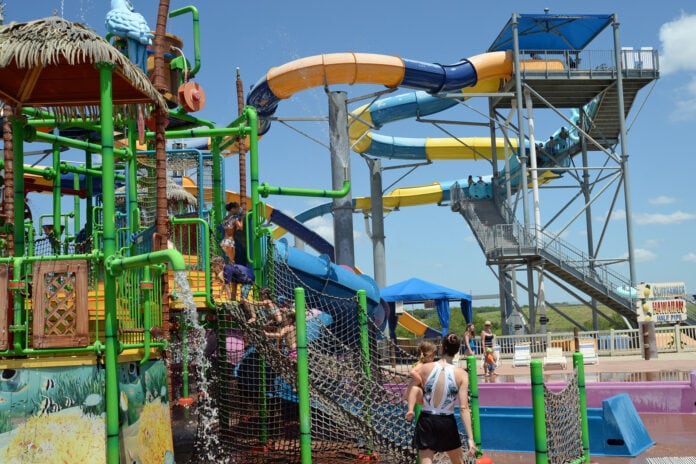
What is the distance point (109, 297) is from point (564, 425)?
13.9ft

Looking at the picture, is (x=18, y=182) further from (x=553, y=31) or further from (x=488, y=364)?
(x=553, y=31)

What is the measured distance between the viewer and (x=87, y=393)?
6.45 meters

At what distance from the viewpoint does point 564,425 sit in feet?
24.2

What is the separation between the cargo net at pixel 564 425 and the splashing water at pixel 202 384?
3.65 m

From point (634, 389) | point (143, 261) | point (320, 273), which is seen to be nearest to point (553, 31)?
point (634, 389)

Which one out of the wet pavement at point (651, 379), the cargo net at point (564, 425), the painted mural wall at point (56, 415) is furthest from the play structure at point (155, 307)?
the wet pavement at point (651, 379)

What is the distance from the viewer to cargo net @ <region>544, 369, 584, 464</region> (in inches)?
271

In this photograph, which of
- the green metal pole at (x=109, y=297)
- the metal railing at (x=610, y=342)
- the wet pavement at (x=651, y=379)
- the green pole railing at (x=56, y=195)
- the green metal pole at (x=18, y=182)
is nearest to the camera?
the green metal pole at (x=109, y=297)

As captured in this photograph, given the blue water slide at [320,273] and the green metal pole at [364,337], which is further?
the blue water slide at [320,273]

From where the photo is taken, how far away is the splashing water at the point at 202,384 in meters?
8.36

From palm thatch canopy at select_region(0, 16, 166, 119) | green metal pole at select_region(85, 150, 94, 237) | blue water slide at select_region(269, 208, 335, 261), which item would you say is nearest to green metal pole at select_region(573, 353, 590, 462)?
palm thatch canopy at select_region(0, 16, 166, 119)

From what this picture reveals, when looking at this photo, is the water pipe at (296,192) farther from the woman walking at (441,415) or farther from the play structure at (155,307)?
the woman walking at (441,415)

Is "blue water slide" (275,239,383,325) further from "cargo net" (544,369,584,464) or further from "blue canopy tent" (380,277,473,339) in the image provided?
"blue canopy tent" (380,277,473,339)

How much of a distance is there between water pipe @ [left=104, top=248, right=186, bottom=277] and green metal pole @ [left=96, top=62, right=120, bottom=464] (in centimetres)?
5
